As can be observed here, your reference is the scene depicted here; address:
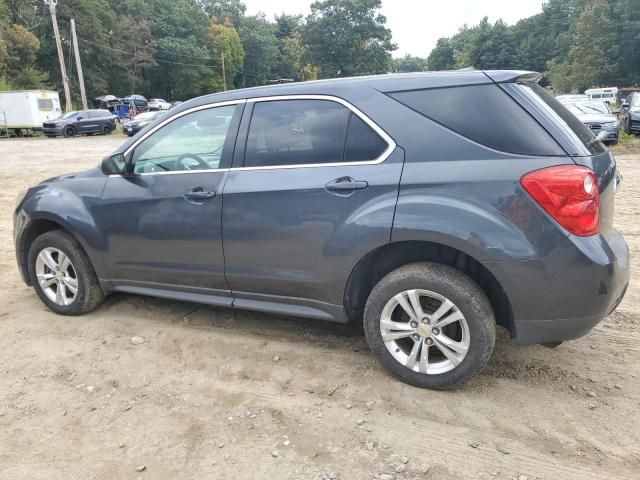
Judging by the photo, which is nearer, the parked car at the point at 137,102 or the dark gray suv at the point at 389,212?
the dark gray suv at the point at 389,212

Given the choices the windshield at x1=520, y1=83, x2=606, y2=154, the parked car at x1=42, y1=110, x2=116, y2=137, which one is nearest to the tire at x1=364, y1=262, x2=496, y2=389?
the windshield at x1=520, y1=83, x2=606, y2=154

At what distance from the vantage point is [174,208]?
144 inches

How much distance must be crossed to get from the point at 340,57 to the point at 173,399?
74.7 m

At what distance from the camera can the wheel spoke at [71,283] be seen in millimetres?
4234

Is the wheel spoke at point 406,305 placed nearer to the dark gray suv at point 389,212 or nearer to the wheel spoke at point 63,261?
the dark gray suv at point 389,212

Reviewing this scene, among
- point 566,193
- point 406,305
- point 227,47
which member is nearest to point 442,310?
point 406,305

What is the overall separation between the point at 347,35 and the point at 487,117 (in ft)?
244

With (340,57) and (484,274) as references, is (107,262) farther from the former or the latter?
(340,57)

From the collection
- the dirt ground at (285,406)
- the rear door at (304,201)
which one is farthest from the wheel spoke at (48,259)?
the rear door at (304,201)

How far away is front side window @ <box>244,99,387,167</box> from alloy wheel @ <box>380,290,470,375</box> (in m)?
0.88

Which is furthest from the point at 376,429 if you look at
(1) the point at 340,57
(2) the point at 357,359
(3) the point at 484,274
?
(1) the point at 340,57

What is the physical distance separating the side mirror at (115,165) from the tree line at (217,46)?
4391cm

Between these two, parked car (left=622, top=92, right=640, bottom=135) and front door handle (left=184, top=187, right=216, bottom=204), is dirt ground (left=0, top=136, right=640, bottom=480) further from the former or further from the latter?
parked car (left=622, top=92, right=640, bottom=135)

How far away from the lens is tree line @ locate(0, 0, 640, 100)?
51.9 meters
